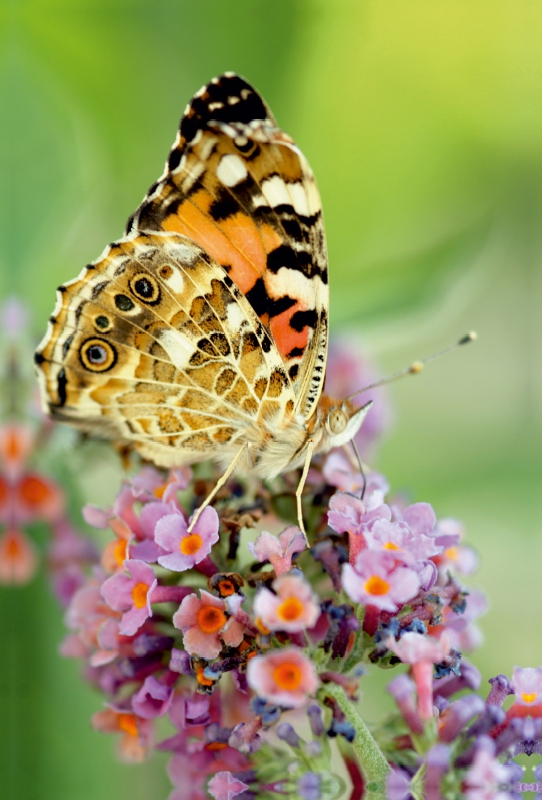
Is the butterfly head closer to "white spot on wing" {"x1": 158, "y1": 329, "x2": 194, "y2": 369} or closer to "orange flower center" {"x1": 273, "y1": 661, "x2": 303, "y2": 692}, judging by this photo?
"white spot on wing" {"x1": 158, "y1": 329, "x2": 194, "y2": 369}

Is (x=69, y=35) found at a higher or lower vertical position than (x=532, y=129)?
higher

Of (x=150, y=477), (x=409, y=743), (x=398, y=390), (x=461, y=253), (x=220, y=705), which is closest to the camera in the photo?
(x=409, y=743)

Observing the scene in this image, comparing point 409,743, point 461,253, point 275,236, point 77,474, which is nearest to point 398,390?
point 461,253

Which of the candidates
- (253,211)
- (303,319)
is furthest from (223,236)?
(303,319)

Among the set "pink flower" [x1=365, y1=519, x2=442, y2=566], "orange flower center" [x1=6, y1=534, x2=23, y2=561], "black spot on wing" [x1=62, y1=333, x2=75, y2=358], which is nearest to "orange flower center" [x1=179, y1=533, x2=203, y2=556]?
"pink flower" [x1=365, y1=519, x2=442, y2=566]

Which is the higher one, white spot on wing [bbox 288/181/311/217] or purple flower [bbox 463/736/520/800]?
white spot on wing [bbox 288/181/311/217]

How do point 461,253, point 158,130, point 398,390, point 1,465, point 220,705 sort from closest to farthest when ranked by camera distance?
point 220,705, point 1,465, point 461,253, point 158,130, point 398,390

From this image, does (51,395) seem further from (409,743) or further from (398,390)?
(398,390)

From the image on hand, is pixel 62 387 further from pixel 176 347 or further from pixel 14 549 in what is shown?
pixel 14 549
